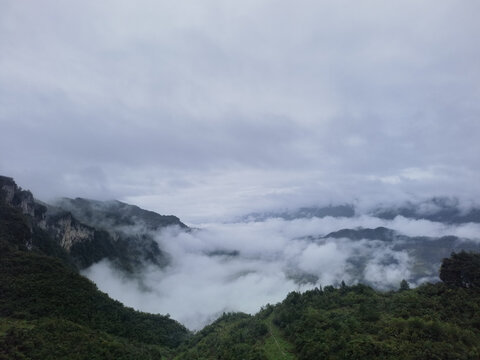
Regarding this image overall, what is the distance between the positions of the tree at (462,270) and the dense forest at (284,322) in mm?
252

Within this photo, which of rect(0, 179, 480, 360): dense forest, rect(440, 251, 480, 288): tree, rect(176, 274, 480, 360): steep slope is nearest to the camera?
rect(176, 274, 480, 360): steep slope

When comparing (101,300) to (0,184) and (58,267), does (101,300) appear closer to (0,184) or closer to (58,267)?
(58,267)

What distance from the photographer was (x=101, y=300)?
144m

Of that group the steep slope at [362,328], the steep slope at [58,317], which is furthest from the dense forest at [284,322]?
the steep slope at [58,317]

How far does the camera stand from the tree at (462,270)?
8906 centimetres

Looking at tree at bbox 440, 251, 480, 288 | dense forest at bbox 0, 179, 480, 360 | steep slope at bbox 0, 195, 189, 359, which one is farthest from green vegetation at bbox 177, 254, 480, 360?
steep slope at bbox 0, 195, 189, 359

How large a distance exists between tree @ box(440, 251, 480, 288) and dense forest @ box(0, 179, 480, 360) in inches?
9.9

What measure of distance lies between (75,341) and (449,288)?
113m

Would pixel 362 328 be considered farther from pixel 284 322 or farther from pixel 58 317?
pixel 58 317

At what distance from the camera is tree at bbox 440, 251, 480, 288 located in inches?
3506

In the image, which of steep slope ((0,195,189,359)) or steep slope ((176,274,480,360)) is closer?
steep slope ((176,274,480,360))

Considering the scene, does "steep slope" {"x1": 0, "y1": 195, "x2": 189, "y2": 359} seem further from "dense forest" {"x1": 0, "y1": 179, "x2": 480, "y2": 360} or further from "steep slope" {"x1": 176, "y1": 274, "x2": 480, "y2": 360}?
"steep slope" {"x1": 176, "y1": 274, "x2": 480, "y2": 360}

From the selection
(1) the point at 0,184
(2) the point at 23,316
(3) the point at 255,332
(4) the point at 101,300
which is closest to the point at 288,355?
(3) the point at 255,332

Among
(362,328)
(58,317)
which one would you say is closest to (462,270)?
(362,328)
